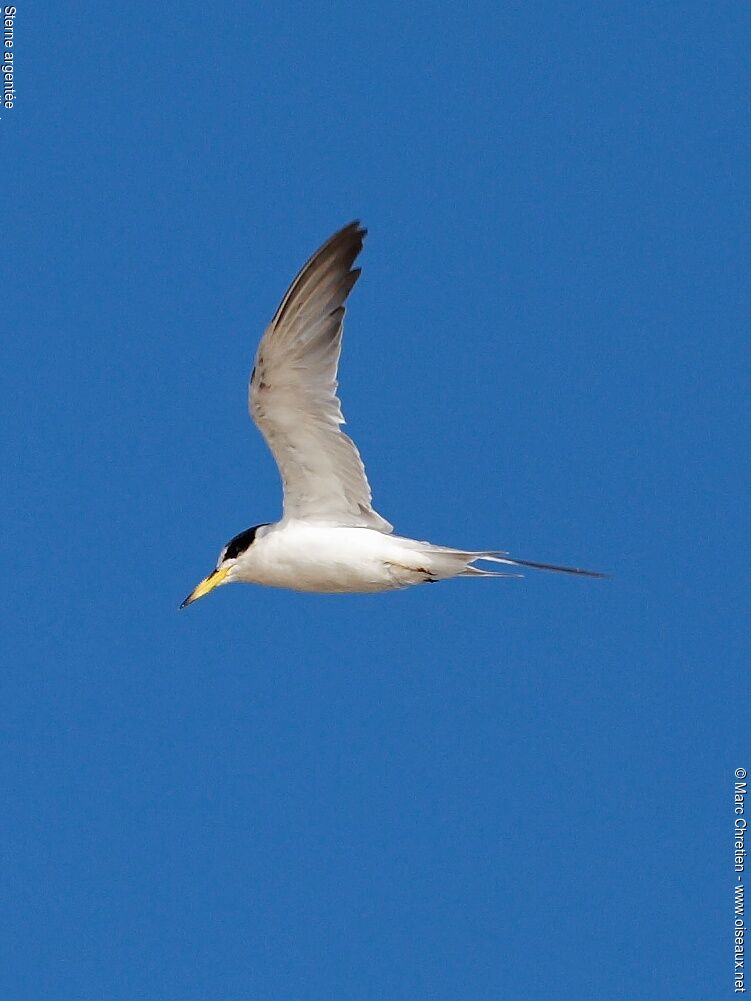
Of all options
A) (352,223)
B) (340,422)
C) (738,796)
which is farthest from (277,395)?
(738,796)

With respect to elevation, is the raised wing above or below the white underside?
above

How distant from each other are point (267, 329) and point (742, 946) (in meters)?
5.05

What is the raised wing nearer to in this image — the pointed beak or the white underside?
the white underside

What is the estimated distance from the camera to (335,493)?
41.0 feet

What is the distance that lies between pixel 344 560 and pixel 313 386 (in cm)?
117

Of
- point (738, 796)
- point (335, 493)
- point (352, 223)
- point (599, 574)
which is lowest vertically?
point (738, 796)

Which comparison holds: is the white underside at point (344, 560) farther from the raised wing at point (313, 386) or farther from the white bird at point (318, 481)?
the raised wing at point (313, 386)

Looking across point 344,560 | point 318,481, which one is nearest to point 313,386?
point 318,481

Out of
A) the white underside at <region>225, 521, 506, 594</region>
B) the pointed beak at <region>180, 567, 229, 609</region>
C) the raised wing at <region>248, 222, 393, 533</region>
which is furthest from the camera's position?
the pointed beak at <region>180, 567, 229, 609</region>

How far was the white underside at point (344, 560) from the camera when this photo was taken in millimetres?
12156

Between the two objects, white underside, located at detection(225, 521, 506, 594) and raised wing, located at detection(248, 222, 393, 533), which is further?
white underside, located at detection(225, 521, 506, 594)

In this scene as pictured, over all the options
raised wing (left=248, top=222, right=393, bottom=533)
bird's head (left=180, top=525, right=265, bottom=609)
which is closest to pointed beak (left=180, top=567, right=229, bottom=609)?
bird's head (left=180, top=525, right=265, bottom=609)

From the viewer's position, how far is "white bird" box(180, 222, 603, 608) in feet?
39.4

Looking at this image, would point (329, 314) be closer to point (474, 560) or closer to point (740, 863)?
point (474, 560)
